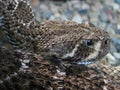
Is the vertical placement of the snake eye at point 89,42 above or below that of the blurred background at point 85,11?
above

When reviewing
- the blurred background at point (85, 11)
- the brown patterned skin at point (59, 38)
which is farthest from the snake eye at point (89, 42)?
the blurred background at point (85, 11)

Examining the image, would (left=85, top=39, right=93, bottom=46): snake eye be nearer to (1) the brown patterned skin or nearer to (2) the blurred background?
(1) the brown patterned skin

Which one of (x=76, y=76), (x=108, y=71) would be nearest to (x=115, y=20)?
(x=108, y=71)

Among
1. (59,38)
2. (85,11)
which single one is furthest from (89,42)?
(85,11)

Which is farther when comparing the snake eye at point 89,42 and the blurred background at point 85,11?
the blurred background at point 85,11

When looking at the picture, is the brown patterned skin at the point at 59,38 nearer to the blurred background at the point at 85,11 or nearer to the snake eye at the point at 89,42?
the snake eye at the point at 89,42

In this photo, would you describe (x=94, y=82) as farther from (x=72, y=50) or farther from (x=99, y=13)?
(x=99, y=13)

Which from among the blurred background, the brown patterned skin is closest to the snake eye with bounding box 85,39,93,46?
the brown patterned skin

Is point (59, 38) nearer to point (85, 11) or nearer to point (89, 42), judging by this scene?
point (89, 42)
